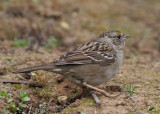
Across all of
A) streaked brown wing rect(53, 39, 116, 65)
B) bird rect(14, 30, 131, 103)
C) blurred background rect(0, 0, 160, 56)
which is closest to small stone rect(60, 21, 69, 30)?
blurred background rect(0, 0, 160, 56)

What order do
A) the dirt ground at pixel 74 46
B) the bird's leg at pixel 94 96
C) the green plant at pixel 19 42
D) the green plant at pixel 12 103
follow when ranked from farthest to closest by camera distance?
the green plant at pixel 19 42, the dirt ground at pixel 74 46, the bird's leg at pixel 94 96, the green plant at pixel 12 103

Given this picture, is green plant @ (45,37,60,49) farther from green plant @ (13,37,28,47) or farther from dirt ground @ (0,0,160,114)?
green plant @ (13,37,28,47)

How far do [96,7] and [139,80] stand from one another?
19.2ft

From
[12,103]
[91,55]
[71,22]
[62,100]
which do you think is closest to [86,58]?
[91,55]

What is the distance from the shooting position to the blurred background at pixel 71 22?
8445mm

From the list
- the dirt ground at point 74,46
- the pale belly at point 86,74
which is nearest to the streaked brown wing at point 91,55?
the pale belly at point 86,74

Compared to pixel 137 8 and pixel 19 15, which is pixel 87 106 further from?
pixel 137 8

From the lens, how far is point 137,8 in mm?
12367

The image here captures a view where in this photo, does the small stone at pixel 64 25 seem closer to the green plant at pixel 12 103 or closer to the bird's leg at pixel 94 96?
the bird's leg at pixel 94 96

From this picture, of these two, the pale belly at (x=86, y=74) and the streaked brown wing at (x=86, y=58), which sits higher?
the streaked brown wing at (x=86, y=58)

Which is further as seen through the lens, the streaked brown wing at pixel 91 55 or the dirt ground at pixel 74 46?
the streaked brown wing at pixel 91 55

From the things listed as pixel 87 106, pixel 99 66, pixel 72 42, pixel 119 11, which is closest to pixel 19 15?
pixel 72 42

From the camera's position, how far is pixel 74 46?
333 inches

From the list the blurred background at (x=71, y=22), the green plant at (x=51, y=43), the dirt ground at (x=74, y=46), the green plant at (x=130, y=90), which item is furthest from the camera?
the blurred background at (x=71, y=22)
